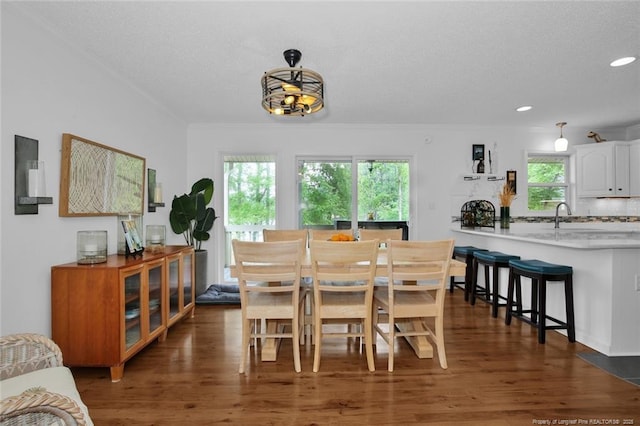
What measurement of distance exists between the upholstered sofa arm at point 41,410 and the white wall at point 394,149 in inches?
155

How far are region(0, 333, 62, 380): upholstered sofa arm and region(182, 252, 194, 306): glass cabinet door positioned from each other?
187cm

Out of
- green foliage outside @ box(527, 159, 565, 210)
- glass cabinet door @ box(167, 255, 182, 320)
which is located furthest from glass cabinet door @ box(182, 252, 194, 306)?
green foliage outside @ box(527, 159, 565, 210)

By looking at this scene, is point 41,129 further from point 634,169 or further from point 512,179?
point 634,169

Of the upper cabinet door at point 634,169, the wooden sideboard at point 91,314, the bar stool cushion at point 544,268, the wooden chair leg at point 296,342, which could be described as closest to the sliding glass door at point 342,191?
the bar stool cushion at point 544,268

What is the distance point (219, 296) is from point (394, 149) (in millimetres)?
3295

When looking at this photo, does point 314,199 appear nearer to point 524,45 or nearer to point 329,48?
point 329,48

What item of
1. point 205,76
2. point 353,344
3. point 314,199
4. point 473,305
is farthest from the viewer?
point 314,199

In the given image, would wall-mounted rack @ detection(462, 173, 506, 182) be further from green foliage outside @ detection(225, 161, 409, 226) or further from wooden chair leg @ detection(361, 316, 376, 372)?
wooden chair leg @ detection(361, 316, 376, 372)

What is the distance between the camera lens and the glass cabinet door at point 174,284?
3.03m

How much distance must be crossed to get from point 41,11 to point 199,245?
2.99 m

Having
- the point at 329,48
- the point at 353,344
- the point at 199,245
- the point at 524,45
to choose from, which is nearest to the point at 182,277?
the point at 199,245

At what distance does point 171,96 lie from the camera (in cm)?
367

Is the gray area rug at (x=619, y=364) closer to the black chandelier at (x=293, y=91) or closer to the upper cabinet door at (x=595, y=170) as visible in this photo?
the black chandelier at (x=293, y=91)

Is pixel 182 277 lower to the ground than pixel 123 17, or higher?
lower
